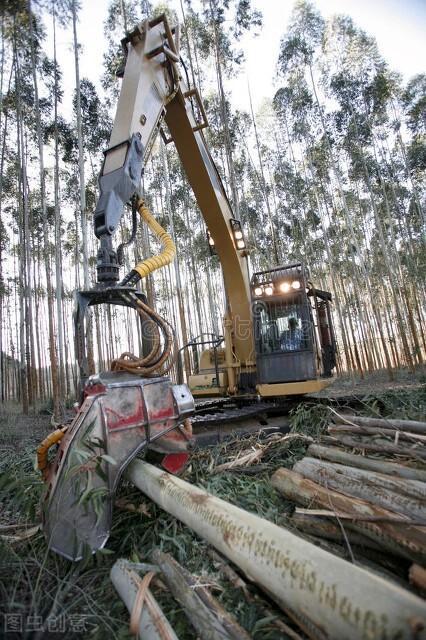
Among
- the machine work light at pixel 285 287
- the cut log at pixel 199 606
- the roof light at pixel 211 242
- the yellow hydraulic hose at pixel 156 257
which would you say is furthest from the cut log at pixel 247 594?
the roof light at pixel 211 242

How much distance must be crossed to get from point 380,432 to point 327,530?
119 cm

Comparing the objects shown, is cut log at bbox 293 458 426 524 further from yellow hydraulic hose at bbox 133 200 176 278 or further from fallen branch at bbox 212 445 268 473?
yellow hydraulic hose at bbox 133 200 176 278

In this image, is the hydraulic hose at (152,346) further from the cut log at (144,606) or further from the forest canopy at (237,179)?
the forest canopy at (237,179)

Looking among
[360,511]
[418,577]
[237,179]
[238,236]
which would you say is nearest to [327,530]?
[360,511]

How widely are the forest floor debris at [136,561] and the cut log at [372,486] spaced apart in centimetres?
26

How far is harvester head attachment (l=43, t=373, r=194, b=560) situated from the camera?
1.75m

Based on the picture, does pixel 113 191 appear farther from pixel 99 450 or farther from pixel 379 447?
pixel 379 447

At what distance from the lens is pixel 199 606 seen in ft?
4.66

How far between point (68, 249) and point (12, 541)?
21.4m

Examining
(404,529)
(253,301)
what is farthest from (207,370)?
(404,529)

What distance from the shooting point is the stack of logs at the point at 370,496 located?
1.53 meters

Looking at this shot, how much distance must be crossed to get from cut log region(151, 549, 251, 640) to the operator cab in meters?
3.61

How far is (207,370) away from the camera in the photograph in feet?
20.0

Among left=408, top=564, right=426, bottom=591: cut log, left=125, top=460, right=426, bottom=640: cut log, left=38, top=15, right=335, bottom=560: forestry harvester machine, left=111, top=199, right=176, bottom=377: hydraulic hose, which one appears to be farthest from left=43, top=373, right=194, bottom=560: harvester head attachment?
left=408, top=564, right=426, bottom=591: cut log
